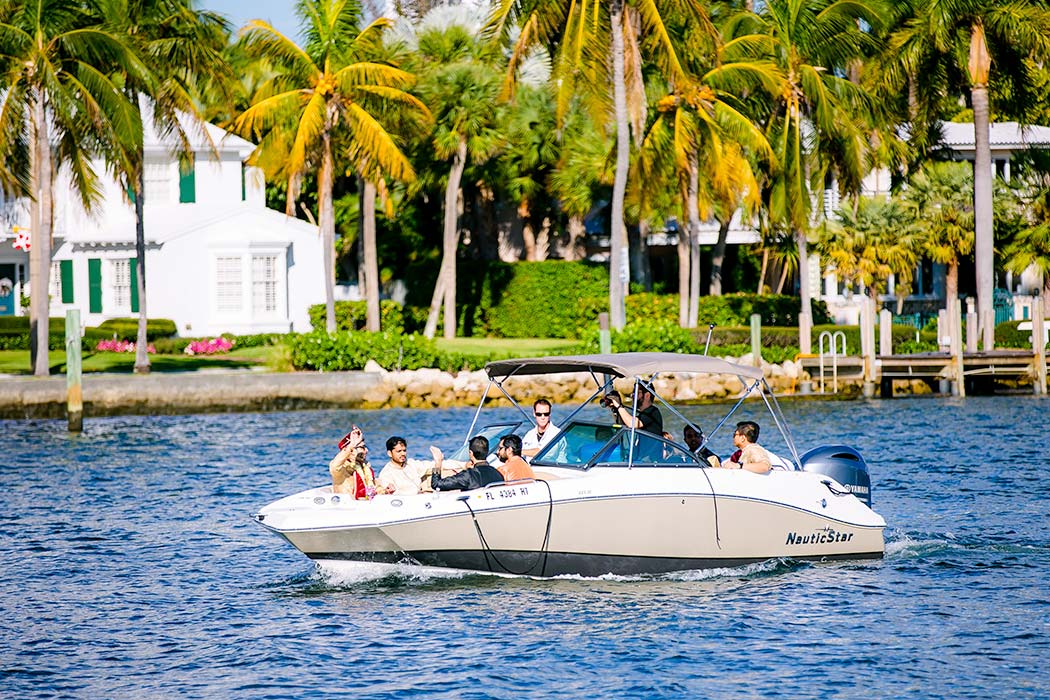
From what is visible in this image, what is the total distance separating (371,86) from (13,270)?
1809 cm

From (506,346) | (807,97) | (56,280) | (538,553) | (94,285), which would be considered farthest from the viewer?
(56,280)

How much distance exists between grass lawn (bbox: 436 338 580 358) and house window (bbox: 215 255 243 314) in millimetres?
6929

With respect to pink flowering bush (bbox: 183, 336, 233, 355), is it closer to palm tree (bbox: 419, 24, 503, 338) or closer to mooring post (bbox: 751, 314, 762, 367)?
palm tree (bbox: 419, 24, 503, 338)

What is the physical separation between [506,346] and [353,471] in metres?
31.9

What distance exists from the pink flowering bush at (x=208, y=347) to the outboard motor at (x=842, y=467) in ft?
103

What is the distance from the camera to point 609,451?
51.1ft

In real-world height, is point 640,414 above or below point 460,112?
below

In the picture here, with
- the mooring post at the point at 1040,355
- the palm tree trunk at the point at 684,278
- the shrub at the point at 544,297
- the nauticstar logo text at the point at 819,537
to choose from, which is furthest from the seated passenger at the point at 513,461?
the shrub at the point at 544,297

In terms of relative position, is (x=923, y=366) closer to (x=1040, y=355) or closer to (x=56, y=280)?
(x=1040, y=355)

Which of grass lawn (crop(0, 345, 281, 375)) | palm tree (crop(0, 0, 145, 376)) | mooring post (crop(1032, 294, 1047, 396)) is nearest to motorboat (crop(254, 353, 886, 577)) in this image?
mooring post (crop(1032, 294, 1047, 396))

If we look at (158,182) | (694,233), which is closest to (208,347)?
(158,182)

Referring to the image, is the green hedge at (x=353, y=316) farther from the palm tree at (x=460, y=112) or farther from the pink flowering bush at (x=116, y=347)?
the pink flowering bush at (x=116, y=347)

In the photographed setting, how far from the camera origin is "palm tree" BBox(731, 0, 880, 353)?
138 ft

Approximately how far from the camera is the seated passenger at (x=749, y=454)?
15891 mm
